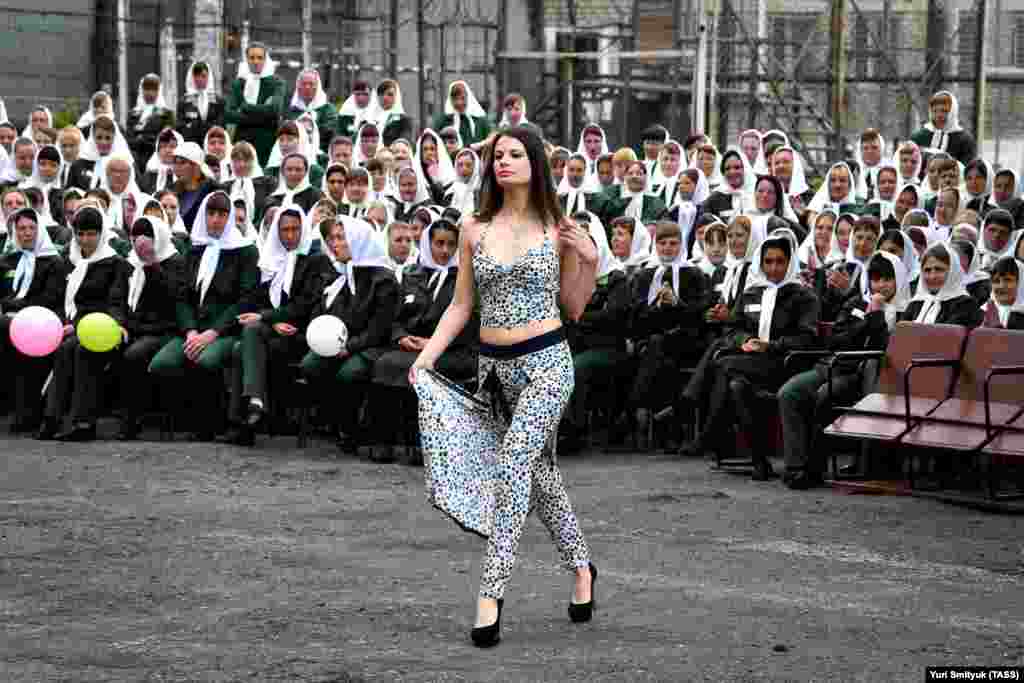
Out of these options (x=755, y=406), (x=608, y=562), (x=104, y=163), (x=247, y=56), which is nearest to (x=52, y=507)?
(x=608, y=562)

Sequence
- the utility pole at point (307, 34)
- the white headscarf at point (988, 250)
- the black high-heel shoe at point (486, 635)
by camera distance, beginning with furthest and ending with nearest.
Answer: the utility pole at point (307, 34) < the white headscarf at point (988, 250) < the black high-heel shoe at point (486, 635)

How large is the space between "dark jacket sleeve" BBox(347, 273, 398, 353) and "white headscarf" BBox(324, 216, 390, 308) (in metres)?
0.27

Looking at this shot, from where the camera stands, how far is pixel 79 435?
590 inches

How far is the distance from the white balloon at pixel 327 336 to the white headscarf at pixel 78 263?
1882mm

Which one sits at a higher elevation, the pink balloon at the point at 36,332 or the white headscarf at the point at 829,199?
the white headscarf at the point at 829,199

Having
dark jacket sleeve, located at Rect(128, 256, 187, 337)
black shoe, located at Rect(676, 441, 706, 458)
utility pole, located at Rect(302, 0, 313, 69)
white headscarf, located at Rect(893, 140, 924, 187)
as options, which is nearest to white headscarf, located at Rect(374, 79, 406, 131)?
utility pole, located at Rect(302, 0, 313, 69)

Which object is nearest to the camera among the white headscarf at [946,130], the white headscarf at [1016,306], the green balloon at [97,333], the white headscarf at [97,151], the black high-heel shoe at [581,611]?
the black high-heel shoe at [581,611]

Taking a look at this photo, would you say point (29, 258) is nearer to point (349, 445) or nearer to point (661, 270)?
point (349, 445)

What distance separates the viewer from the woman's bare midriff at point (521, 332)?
824 centimetres

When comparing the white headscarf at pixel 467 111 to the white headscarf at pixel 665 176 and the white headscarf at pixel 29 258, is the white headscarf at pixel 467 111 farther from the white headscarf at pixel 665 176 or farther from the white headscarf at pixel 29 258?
the white headscarf at pixel 29 258

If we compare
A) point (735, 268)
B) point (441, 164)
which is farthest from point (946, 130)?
point (735, 268)

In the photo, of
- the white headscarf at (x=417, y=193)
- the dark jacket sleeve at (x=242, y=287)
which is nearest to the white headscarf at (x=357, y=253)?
the dark jacket sleeve at (x=242, y=287)

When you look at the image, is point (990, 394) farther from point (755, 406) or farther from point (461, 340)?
point (461, 340)

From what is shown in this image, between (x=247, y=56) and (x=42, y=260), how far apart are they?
7213mm
